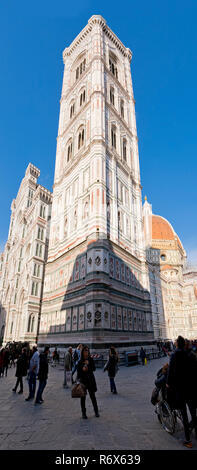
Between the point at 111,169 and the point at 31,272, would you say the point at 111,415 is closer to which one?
the point at 111,169

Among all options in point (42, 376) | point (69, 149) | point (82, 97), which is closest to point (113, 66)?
point (82, 97)

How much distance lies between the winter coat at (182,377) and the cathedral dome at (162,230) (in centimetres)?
6424

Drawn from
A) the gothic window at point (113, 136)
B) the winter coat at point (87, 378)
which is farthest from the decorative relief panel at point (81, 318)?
the gothic window at point (113, 136)

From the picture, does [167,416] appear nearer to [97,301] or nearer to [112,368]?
[112,368]

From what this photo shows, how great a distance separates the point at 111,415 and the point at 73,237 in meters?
17.5

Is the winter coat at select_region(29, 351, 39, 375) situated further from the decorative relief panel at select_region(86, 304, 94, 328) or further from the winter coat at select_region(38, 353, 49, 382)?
the decorative relief panel at select_region(86, 304, 94, 328)

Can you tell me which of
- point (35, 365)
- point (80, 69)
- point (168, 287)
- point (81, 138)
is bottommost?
point (35, 365)

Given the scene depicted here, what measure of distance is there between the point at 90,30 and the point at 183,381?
4334 cm

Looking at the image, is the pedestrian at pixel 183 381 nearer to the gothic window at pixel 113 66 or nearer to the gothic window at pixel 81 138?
the gothic window at pixel 81 138

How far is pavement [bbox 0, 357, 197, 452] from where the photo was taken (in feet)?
12.7

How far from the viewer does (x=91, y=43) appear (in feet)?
103

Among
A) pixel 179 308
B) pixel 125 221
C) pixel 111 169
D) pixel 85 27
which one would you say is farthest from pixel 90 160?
pixel 179 308

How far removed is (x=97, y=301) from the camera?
1662 cm

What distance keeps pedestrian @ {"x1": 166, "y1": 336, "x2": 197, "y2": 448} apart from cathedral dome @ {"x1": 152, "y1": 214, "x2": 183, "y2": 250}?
211 ft
